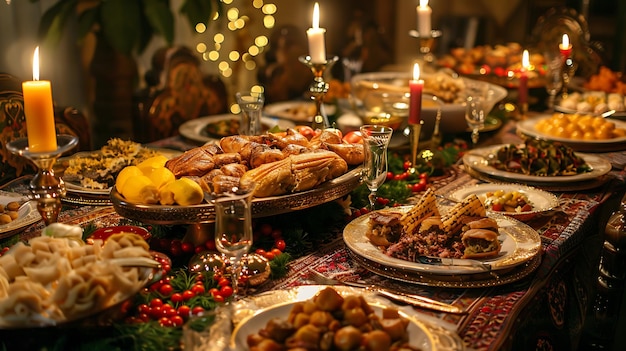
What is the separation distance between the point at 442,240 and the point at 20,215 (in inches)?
39.4

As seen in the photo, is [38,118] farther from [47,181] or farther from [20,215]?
[20,215]

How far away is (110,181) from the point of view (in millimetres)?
1942

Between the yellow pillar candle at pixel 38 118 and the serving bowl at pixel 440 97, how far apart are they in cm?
139

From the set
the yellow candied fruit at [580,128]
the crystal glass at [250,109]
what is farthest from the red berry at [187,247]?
the yellow candied fruit at [580,128]

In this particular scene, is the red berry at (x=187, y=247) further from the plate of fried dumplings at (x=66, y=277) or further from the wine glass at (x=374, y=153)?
the wine glass at (x=374, y=153)

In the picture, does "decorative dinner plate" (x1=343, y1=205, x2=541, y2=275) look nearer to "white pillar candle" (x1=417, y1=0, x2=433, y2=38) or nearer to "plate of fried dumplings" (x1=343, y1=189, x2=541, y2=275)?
"plate of fried dumplings" (x1=343, y1=189, x2=541, y2=275)

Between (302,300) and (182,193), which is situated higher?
(182,193)

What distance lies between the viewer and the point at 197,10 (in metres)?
3.69

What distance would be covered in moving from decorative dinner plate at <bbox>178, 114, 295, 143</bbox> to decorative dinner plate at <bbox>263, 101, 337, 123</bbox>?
0.23 feet

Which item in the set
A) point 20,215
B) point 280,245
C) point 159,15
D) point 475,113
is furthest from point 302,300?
point 159,15

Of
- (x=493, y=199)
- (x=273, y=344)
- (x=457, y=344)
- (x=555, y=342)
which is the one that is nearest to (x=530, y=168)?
(x=493, y=199)

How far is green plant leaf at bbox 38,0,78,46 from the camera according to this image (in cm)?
341

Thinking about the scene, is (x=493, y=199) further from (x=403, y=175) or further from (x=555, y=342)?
(x=555, y=342)

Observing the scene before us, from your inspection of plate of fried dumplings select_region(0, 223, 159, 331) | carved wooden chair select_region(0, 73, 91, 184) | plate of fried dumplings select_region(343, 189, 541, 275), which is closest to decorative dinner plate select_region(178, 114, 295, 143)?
carved wooden chair select_region(0, 73, 91, 184)
